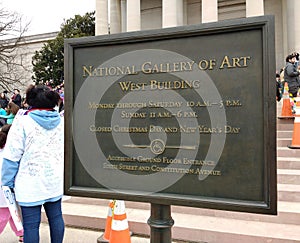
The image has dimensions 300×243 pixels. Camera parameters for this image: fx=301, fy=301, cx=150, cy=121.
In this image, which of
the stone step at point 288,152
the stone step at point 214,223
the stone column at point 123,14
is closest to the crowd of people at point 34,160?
the stone step at point 214,223

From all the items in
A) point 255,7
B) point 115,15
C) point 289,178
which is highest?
point 115,15

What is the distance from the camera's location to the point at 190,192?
2.23 meters

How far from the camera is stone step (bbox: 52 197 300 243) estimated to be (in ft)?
12.7

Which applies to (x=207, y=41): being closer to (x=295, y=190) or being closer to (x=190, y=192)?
(x=190, y=192)

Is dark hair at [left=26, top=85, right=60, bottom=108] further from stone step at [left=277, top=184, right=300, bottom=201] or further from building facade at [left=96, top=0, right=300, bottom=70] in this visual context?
building facade at [left=96, top=0, right=300, bottom=70]

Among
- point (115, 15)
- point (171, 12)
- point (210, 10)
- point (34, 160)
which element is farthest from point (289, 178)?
point (115, 15)

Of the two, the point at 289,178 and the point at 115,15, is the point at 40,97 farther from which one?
the point at 115,15

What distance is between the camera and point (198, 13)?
1070 inches

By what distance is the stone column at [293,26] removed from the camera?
20922 mm

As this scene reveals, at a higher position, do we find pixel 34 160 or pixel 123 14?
pixel 123 14

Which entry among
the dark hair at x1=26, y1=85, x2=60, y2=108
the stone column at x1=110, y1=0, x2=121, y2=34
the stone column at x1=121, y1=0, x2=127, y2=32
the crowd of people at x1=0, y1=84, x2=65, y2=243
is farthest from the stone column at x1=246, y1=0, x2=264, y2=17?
the crowd of people at x1=0, y1=84, x2=65, y2=243

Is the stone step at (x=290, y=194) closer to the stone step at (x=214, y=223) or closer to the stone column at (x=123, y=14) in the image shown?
the stone step at (x=214, y=223)

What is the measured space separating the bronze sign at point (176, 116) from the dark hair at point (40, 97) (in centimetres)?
72

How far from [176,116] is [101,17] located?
2654 centimetres
